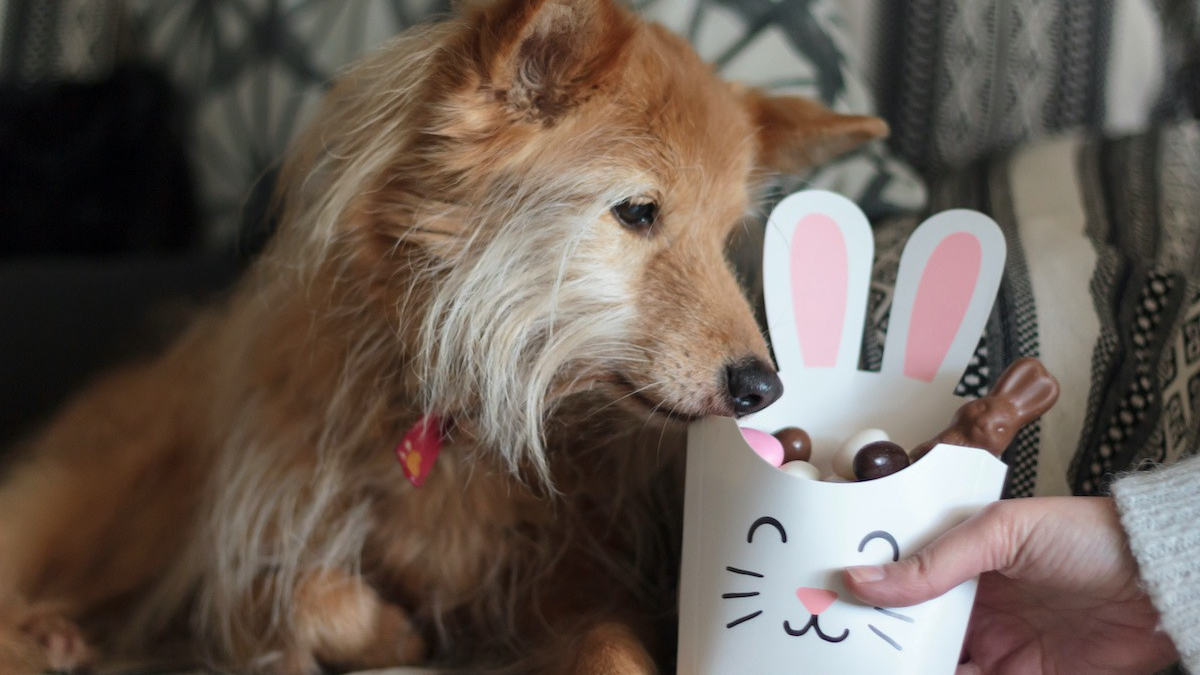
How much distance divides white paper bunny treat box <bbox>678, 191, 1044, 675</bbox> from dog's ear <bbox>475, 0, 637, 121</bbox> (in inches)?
9.0

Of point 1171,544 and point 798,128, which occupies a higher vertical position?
point 798,128

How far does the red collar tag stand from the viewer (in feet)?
3.26

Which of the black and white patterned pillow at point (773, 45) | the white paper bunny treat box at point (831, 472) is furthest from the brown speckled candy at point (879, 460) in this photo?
the black and white patterned pillow at point (773, 45)

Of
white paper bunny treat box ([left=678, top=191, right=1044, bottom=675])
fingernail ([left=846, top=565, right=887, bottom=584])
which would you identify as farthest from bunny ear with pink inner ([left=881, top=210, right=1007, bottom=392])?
fingernail ([left=846, top=565, right=887, bottom=584])

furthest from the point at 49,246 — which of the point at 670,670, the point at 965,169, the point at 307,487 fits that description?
the point at 965,169

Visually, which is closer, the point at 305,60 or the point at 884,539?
the point at 884,539

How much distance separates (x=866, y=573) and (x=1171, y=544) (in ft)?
0.77

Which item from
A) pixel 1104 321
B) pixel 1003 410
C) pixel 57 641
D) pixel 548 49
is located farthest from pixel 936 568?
pixel 57 641

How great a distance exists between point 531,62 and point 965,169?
2.63 feet

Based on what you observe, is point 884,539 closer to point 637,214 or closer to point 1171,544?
point 1171,544

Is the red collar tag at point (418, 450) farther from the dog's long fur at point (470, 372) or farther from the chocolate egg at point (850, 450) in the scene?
the chocolate egg at point (850, 450)

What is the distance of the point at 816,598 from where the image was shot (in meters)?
0.73

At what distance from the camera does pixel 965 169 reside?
143cm

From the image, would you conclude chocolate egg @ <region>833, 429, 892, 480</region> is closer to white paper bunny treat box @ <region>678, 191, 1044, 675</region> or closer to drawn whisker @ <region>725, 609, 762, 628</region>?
white paper bunny treat box @ <region>678, 191, 1044, 675</region>
